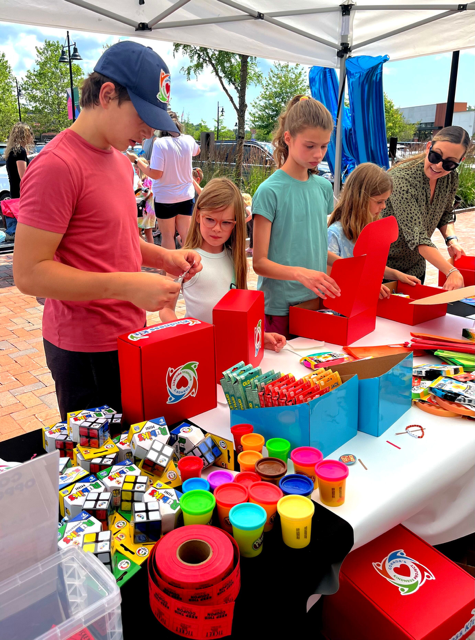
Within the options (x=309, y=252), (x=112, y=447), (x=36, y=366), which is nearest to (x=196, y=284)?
(x=309, y=252)

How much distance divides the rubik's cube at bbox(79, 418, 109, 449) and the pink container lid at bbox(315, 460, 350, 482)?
1.68 ft

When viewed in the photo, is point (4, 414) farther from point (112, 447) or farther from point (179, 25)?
point (179, 25)

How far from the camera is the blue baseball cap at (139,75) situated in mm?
1235

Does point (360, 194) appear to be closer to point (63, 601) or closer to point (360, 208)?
point (360, 208)

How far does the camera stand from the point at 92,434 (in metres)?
1.14

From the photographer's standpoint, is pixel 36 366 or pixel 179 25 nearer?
pixel 179 25

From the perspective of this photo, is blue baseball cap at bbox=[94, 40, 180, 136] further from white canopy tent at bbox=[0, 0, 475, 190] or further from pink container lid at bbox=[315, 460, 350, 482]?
white canopy tent at bbox=[0, 0, 475, 190]

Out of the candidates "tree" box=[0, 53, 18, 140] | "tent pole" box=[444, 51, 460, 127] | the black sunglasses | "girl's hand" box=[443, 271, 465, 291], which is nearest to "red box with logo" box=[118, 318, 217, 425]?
"girl's hand" box=[443, 271, 465, 291]

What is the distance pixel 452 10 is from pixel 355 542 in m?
3.75

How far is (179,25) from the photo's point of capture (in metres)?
3.20

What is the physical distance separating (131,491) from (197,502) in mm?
135

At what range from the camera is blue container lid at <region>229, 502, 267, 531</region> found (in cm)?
86

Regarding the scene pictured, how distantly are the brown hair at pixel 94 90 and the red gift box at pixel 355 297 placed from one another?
0.96 m

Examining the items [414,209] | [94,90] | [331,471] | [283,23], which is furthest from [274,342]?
[283,23]
